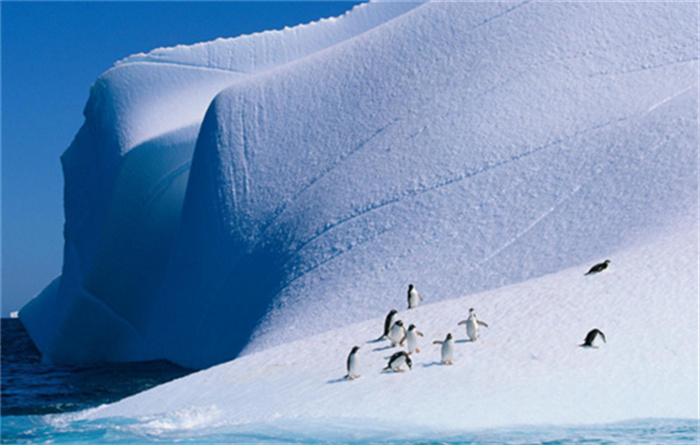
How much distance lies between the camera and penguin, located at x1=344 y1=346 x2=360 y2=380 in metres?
11.1

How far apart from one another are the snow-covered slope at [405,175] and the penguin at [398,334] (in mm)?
3294

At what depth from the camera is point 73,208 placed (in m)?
28.9

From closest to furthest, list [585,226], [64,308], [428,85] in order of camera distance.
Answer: [585,226] < [428,85] < [64,308]

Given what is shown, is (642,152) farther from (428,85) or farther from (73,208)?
(73,208)

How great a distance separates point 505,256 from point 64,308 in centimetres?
1738

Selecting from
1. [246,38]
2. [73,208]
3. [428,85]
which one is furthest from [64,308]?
[428,85]

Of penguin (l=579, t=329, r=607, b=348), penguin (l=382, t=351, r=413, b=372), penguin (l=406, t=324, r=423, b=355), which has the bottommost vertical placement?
penguin (l=382, t=351, r=413, b=372)

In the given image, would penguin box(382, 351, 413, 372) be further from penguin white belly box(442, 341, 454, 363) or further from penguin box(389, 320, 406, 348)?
penguin box(389, 320, 406, 348)

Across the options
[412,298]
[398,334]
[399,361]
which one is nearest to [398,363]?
[399,361]

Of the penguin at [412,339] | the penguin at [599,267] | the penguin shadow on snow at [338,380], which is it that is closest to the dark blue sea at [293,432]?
the penguin shadow on snow at [338,380]

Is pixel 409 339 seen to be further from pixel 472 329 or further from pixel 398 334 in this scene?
pixel 472 329

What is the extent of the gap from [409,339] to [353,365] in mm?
1016

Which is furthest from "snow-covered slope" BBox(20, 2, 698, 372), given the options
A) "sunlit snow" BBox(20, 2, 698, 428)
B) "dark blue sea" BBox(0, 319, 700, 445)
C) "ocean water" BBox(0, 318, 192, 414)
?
"dark blue sea" BBox(0, 319, 700, 445)

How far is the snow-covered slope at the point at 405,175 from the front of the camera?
1586 cm
